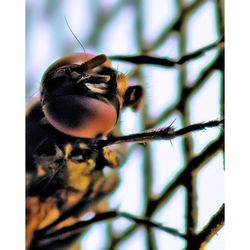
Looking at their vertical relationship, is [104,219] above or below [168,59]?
below

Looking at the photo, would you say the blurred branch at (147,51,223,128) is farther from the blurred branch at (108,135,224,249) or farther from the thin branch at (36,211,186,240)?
the thin branch at (36,211,186,240)

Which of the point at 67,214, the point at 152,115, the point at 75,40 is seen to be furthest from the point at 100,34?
the point at 67,214

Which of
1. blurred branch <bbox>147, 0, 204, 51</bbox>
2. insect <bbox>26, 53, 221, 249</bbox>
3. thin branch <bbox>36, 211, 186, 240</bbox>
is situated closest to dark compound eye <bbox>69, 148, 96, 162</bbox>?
insect <bbox>26, 53, 221, 249</bbox>

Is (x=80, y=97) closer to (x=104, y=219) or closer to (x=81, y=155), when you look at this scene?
(x=81, y=155)

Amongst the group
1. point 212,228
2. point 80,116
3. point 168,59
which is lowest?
point 212,228

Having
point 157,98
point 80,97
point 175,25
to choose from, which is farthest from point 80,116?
point 175,25
